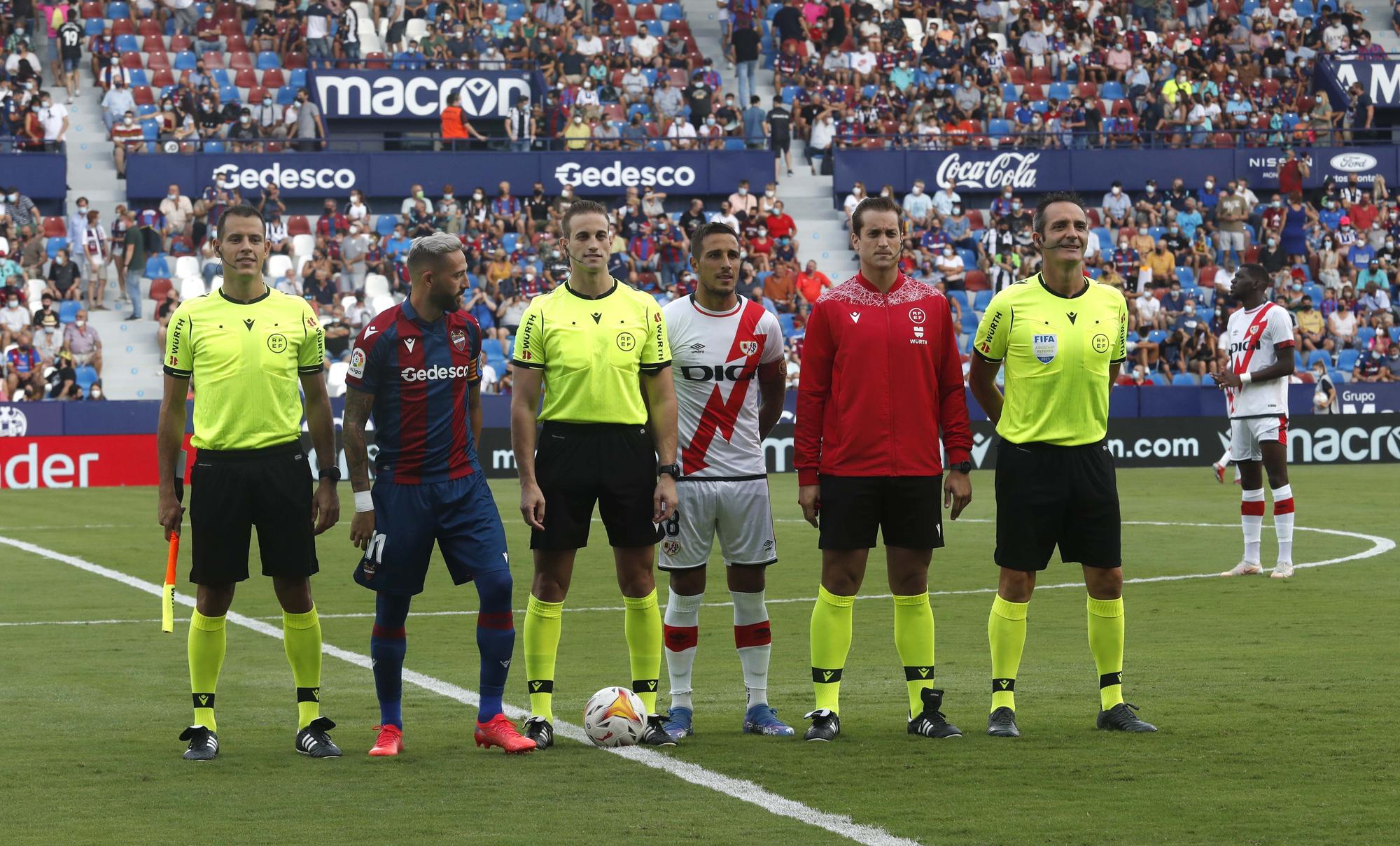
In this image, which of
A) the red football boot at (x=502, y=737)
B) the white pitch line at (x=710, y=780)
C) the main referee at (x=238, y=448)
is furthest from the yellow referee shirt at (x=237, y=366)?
the white pitch line at (x=710, y=780)

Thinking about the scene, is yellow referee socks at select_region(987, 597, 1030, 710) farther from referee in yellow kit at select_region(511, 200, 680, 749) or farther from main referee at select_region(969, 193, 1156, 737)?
referee in yellow kit at select_region(511, 200, 680, 749)

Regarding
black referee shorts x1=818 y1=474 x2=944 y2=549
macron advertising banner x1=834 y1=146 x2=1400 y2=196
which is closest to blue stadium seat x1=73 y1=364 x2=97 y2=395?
macron advertising banner x1=834 y1=146 x2=1400 y2=196

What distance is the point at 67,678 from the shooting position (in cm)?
1054

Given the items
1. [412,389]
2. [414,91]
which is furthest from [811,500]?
[414,91]

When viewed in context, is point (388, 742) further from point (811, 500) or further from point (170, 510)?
point (811, 500)

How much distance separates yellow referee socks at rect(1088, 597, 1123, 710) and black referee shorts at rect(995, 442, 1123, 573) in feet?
0.68

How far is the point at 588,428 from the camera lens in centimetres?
816

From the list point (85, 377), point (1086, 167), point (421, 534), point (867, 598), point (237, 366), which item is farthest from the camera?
point (1086, 167)

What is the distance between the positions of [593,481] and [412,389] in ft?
2.92

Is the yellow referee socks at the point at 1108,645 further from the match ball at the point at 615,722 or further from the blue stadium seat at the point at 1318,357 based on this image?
the blue stadium seat at the point at 1318,357

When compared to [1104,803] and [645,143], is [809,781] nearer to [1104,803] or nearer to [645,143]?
[1104,803]

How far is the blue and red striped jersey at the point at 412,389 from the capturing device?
26.2 feet

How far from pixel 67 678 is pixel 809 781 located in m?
5.28

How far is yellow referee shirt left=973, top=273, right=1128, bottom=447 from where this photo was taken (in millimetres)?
8344
